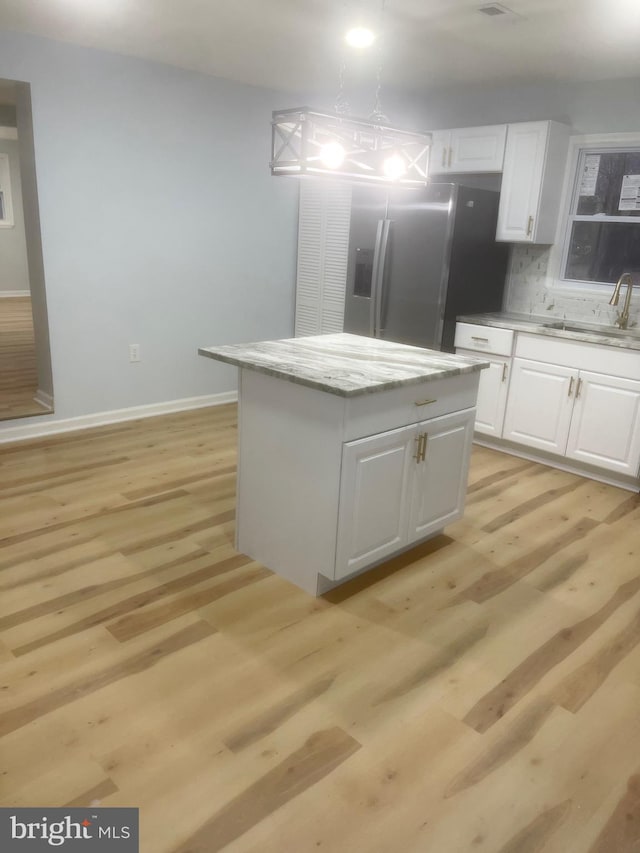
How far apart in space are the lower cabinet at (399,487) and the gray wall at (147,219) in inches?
104

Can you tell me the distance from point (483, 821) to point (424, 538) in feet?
4.98

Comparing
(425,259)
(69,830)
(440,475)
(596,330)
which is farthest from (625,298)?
(69,830)

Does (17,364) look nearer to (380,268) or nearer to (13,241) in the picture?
(380,268)

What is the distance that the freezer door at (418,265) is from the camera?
4.21m

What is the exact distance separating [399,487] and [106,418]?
2664 mm

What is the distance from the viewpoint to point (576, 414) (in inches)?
157

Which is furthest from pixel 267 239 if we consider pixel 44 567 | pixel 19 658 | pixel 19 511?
pixel 19 658

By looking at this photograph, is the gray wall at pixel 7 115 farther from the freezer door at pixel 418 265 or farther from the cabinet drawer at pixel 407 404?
the cabinet drawer at pixel 407 404

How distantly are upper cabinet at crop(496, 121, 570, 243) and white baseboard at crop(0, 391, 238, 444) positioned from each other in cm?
248

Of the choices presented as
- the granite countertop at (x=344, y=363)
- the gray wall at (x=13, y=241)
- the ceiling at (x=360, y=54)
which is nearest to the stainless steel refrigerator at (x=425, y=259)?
the ceiling at (x=360, y=54)

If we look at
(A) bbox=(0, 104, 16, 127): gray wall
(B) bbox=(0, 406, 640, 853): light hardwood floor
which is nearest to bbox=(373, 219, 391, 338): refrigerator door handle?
(B) bbox=(0, 406, 640, 853): light hardwood floor

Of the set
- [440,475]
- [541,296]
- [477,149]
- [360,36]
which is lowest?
[440,475]

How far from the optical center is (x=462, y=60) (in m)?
3.88

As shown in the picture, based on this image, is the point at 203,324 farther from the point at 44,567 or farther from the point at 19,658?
the point at 19,658
